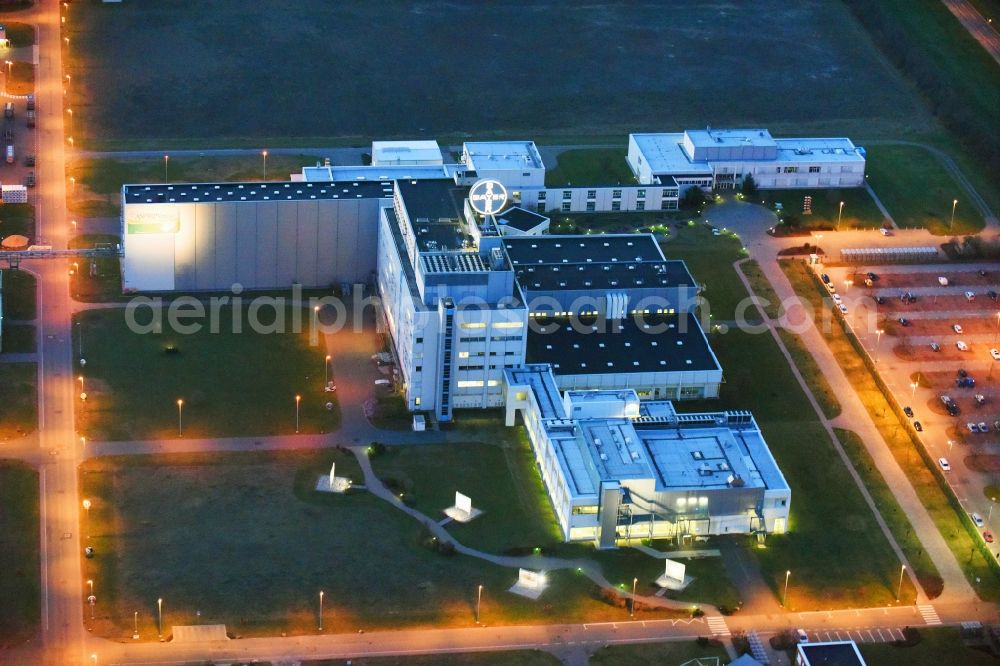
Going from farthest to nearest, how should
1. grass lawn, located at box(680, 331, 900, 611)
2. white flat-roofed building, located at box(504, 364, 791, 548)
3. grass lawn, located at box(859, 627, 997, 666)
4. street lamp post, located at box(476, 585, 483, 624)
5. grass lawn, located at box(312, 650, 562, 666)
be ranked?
white flat-roofed building, located at box(504, 364, 791, 548), grass lawn, located at box(680, 331, 900, 611), street lamp post, located at box(476, 585, 483, 624), grass lawn, located at box(859, 627, 997, 666), grass lawn, located at box(312, 650, 562, 666)

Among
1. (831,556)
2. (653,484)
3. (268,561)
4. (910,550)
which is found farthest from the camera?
(910,550)

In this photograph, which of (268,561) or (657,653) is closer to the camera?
(657,653)

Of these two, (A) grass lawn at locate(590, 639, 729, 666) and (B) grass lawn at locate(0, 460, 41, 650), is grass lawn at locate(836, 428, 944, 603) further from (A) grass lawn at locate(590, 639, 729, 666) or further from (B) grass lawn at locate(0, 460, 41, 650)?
(B) grass lawn at locate(0, 460, 41, 650)

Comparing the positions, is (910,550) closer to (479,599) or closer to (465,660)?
(479,599)

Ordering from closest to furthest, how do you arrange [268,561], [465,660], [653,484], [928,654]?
[465,660] → [928,654] → [268,561] → [653,484]

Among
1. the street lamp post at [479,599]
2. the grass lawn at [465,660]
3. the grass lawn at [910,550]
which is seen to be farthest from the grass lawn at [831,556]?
the street lamp post at [479,599]

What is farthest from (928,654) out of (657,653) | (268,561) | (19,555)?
(19,555)

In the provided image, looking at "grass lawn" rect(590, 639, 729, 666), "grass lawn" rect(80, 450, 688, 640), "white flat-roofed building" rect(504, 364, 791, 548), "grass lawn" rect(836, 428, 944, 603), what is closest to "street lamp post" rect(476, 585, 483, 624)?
"grass lawn" rect(80, 450, 688, 640)
